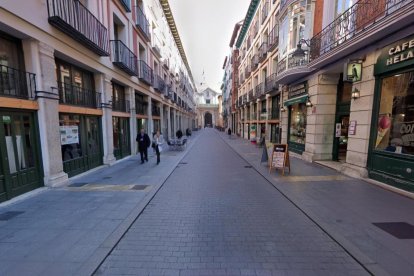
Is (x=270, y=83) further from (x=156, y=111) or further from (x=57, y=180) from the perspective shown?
(x=57, y=180)

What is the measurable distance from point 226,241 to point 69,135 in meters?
6.63

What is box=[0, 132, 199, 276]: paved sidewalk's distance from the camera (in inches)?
112

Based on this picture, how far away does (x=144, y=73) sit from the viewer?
13.8 m

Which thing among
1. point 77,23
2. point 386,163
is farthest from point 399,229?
point 77,23

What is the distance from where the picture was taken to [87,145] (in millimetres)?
8172

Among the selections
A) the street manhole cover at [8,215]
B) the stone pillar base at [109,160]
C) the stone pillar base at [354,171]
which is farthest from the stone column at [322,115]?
the street manhole cover at [8,215]

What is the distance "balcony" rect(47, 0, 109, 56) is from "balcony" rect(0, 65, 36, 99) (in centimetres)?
176

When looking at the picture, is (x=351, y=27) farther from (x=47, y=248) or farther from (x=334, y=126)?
(x=47, y=248)

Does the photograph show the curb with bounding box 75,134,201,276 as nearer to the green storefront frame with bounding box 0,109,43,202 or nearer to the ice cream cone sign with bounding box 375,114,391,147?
the green storefront frame with bounding box 0,109,43,202

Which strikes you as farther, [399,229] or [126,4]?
[126,4]

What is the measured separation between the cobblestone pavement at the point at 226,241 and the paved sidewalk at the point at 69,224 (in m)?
0.29

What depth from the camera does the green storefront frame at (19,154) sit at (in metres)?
4.88

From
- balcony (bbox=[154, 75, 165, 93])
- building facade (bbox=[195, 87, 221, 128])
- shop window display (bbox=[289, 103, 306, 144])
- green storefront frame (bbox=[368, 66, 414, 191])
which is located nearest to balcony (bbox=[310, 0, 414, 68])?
green storefront frame (bbox=[368, 66, 414, 191])

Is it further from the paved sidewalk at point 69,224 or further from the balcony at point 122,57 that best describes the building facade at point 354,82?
the balcony at point 122,57
